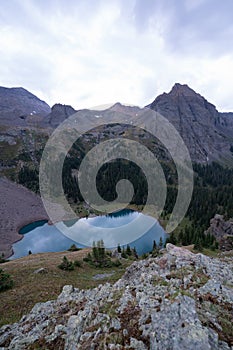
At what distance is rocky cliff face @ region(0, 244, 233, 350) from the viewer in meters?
10.5

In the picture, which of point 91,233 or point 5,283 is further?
point 91,233

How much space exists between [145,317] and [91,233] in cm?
7946

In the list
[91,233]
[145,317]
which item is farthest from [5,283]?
[91,233]

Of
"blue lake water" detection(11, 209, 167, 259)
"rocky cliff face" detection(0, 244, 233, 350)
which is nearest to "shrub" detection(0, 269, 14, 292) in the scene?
"rocky cliff face" detection(0, 244, 233, 350)

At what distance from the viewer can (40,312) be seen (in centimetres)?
1773

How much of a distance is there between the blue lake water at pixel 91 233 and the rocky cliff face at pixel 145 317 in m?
54.2

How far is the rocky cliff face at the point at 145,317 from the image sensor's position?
10.5 m

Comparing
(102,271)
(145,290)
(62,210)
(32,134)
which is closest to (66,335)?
(145,290)

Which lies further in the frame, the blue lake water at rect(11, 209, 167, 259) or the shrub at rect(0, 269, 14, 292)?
the blue lake water at rect(11, 209, 167, 259)

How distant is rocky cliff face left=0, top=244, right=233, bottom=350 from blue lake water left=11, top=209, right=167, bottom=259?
5422cm

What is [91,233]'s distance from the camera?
89.2m

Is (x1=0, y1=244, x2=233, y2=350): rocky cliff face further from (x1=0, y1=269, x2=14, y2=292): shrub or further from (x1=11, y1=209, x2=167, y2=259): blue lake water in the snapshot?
(x1=11, y1=209, x2=167, y2=259): blue lake water

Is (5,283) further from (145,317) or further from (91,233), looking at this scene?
(91,233)

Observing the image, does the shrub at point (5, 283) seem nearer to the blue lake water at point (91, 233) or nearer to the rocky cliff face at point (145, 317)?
the rocky cliff face at point (145, 317)
